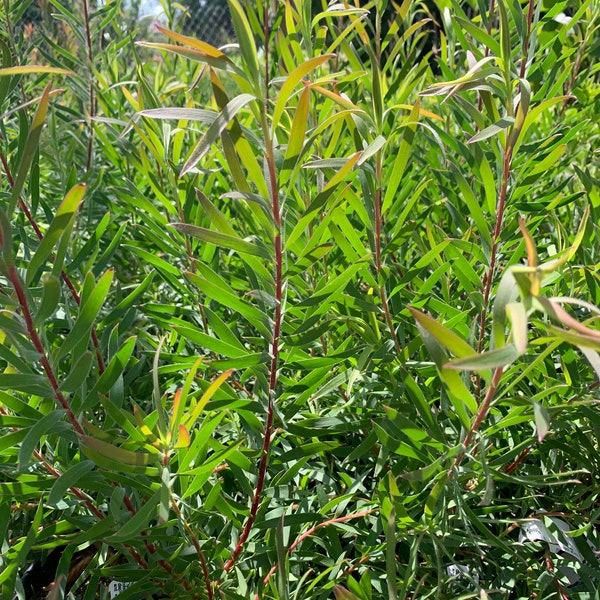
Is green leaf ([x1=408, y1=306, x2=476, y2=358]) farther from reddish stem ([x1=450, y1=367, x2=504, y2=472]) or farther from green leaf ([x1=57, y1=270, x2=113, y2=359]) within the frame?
green leaf ([x1=57, y1=270, x2=113, y2=359])

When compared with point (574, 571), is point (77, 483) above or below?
above

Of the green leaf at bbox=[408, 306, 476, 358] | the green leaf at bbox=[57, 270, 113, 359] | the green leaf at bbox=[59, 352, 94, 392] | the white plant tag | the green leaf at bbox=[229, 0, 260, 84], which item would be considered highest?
the green leaf at bbox=[229, 0, 260, 84]

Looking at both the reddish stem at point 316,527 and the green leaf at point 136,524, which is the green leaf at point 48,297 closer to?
the green leaf at point 136,524

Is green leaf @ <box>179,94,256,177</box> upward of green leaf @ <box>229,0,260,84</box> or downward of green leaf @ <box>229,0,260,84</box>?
downward

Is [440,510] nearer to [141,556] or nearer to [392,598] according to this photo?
[392,598]

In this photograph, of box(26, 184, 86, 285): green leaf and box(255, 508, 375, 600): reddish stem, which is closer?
box(26, 184, 86, 285): green leaf

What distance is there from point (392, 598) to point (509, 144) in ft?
1.10

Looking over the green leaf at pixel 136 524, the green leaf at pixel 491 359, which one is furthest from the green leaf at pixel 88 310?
the green leaf at pixel 491 359

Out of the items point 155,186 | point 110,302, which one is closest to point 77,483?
point 155,186

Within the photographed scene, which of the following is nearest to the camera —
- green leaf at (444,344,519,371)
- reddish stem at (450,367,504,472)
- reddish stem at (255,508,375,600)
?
green leaf at (444,344,519,371)

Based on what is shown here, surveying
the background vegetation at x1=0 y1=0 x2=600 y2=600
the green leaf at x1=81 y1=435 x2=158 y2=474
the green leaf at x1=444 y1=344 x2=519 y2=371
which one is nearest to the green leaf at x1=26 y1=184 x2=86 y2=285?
the background vegetation at x1=0 y1=0 x2=600 y2=600

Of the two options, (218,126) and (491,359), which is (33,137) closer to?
(218,126)

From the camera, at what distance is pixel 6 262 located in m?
0.33

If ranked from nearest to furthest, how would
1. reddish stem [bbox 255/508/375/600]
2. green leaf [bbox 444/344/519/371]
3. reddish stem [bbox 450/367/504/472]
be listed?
green leaf [bbox 444/344/519/371]
reddish stem [bbox 450/367/504/472]
reddish stem [bbox 255/508/375/600]
